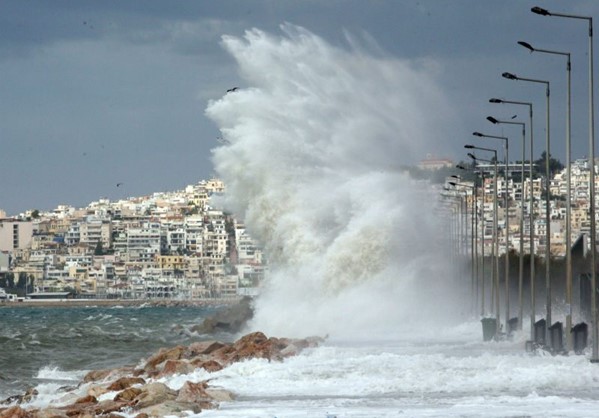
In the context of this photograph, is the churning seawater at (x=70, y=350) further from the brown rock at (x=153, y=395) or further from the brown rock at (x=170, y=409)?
the brown rock at (x=170, y=409)

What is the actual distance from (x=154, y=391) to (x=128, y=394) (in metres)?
1.14

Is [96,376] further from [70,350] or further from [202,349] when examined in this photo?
[70,350]

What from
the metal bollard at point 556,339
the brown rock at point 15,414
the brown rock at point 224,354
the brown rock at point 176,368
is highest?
the metal bollard at point 556,339

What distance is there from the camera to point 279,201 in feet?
237

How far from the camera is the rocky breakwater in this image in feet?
86.5

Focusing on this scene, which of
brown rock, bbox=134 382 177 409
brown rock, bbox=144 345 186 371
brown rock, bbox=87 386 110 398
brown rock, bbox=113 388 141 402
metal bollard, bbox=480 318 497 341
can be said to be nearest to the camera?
brown rock, bbox=134 382 177 409

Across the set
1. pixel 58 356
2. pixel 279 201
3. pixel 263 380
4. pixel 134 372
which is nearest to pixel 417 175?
pixel 279 201

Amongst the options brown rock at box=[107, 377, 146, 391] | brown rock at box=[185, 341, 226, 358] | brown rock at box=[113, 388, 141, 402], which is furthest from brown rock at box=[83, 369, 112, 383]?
brown rock at box=[113, 388, 141, 402]

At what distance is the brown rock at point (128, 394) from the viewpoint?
1114 inches

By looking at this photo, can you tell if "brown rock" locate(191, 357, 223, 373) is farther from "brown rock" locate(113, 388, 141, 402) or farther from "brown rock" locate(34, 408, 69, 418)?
"brown rock" locate(34, 408, 69, 418)

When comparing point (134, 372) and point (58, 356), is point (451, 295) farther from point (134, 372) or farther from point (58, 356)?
point (134, 372)

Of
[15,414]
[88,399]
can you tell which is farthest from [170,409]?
[88,399]

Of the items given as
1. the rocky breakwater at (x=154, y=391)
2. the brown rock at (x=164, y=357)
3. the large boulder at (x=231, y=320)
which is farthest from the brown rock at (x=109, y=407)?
the large boulder at (x=231, y=320)

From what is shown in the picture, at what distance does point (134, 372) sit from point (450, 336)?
59.0 feet
